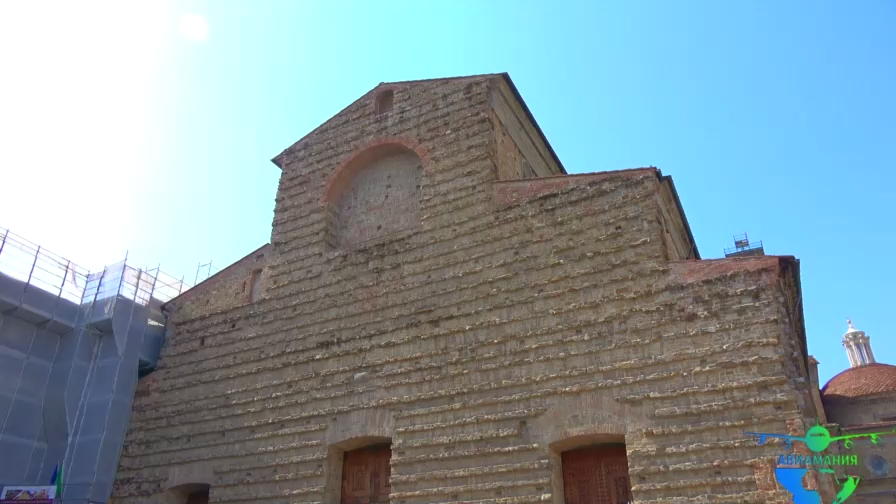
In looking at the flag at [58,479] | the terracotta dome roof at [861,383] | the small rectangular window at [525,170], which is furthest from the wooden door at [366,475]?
the terracotta dome roof at [861,383]

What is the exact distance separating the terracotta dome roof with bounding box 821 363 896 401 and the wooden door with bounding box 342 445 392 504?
19065 millimetres

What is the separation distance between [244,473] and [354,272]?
3319 mm

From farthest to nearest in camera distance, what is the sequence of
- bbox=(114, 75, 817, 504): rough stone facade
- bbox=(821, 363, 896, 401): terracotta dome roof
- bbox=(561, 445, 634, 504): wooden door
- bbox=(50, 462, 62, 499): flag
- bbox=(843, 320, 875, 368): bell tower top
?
bbox=(843, 320, 875, 368): bell tower top, bbox=(821, 363, 896, 401): terracotta dome roof, bbox=(50, 462, 62, 499): flag, bbox=(561, 445, 634, 504): wooden door, bbox=(114, 75, 817, 504): rough stone facade

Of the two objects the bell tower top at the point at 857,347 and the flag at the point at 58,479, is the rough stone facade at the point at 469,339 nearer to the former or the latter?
the flag at the point at 58,479

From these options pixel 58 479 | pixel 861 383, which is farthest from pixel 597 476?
pixel 861 383

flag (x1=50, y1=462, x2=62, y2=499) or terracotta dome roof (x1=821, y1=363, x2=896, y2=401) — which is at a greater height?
terracotta dome roof (x1=821, y1=363, x2=896, y2=401)

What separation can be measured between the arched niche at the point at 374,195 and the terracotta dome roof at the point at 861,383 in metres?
18.5

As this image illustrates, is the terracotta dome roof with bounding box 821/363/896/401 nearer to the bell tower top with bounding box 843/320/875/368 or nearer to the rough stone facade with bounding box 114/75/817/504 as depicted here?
the bell tower top with bounding box 843/320/875/368

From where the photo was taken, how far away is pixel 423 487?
7945 millimetres

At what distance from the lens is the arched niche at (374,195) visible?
1066 cm

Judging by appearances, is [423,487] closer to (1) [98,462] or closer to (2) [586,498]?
(2) [586,498]

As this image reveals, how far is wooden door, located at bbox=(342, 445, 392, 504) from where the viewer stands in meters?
8.73

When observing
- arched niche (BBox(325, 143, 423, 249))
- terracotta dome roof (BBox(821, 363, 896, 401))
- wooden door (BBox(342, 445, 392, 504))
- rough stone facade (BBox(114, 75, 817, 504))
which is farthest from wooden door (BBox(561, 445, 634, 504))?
terracotta dome roof (BBox(821, 363, 896, 401))

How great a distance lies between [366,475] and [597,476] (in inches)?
126
